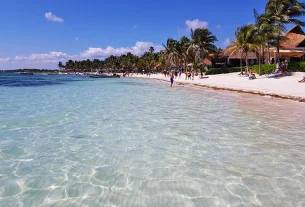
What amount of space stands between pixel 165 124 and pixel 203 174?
5.33m

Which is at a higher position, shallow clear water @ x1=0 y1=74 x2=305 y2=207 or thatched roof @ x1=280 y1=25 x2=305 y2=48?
thatched roof @ x1=280 y1=25 x2=305 y2=48

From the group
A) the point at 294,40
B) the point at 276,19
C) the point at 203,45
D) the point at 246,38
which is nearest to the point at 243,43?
the point at 246,38

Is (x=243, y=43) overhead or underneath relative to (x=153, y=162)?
overhead

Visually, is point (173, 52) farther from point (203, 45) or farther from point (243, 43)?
point (243, 43)

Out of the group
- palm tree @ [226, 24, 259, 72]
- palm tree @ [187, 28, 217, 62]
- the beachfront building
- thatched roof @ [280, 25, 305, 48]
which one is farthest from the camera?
palm tree @ [187, 28, 217, 62]

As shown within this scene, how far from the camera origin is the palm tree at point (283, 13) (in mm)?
32594

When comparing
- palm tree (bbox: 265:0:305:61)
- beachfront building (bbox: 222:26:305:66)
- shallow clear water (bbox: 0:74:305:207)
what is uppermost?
palm tree (bbox: 265:0:305:61)

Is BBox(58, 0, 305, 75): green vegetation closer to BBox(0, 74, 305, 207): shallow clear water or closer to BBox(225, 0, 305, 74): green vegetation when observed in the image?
BBox(225, 0, 305, 74): green vegetation

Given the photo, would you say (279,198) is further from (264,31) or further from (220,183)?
(264,31)

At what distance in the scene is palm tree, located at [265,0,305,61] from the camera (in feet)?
107

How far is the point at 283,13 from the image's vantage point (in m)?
33.6

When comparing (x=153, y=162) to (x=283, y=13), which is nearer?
(x=153, y=162)

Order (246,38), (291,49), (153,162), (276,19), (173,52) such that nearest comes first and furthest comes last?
(153,162) → (276,19) → (246,38) → (291,49) → (173,52)

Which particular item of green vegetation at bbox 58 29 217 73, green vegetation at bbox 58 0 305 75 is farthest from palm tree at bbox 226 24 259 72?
green vegetation at bbox 58 29 217 73
